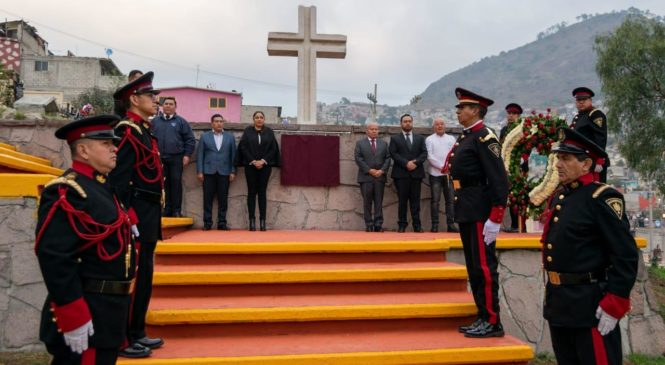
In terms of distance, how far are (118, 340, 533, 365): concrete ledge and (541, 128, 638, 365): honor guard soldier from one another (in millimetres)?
790

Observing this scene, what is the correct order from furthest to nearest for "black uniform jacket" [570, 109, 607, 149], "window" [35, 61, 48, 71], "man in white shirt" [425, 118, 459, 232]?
1. "window" [35, 61, 48, 71]
2. "man in white shirt" [425, 118, 459, 232]
3. "black uniform jacket" [570, 109, 607, 149]

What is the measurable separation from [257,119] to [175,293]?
3863 millimetres

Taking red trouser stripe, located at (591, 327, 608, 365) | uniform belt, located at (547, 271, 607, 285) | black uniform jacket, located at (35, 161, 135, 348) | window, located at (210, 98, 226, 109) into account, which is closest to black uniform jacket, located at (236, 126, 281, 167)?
black uniform jacket, located at (35, 161, 135, 348)

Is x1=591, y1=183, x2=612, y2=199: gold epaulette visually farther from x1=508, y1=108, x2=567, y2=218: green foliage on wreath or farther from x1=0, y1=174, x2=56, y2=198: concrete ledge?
x1=0, y1=174, x2=56, y2=198: concrete ledge

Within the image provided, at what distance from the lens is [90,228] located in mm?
2764

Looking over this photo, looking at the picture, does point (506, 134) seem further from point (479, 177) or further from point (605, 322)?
point (605, 322)

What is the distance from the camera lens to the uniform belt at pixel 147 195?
402 cm

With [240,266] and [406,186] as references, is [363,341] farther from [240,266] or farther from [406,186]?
[406,186]

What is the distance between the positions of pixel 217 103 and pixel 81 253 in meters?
29.6

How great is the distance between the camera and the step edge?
3.93 m

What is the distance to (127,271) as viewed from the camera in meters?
2.97

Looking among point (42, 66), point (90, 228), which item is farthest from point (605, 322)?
point (42, 66)

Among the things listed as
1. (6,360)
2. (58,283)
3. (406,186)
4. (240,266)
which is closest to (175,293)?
(240,266)

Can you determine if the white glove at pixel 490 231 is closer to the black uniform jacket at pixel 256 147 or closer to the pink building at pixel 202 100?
the black uniform jacket at pixel 256 147
